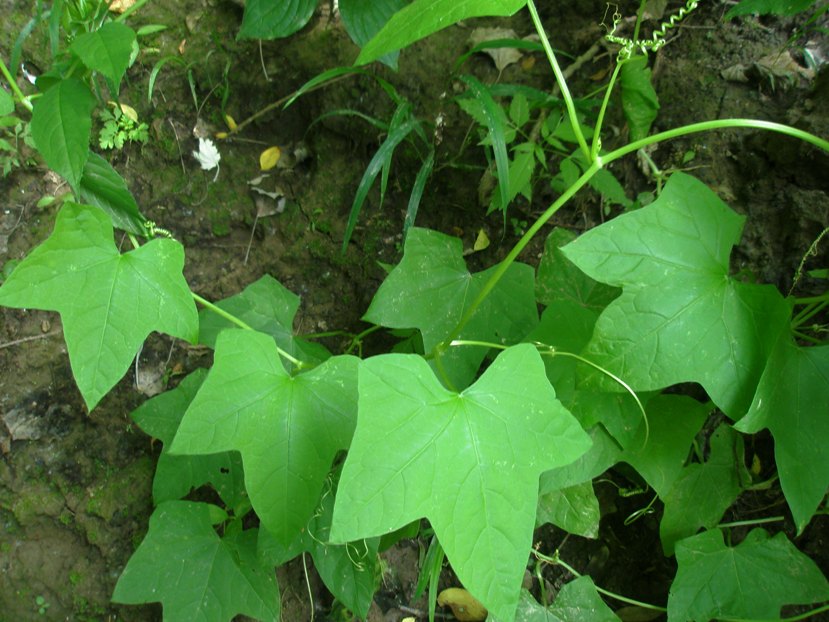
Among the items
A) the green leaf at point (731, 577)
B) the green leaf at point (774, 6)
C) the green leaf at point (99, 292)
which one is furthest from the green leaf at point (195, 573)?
the green leaf at point (774, 6)

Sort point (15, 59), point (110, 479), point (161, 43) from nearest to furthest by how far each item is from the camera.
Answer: point (15, 59) < point (110, 479) < point (161, 43)

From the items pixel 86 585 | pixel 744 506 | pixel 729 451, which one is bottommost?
pixel 86 585

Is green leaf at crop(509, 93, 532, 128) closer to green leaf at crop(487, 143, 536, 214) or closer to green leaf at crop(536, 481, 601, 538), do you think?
green leaf at crop(487, 143, 536, 214)

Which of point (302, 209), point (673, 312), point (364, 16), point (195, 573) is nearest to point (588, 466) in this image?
point (673, 312)

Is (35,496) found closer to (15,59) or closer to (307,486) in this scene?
(307,486)

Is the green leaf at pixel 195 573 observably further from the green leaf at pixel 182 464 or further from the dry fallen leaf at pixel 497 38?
the dry fallen leaf at pixel 497 38

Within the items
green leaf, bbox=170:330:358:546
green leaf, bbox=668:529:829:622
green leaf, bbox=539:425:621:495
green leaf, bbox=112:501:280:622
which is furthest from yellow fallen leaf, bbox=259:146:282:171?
green leaf, bbox=668:529:829:622

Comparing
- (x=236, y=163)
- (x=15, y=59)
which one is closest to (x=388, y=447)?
(x=236, y=163)
